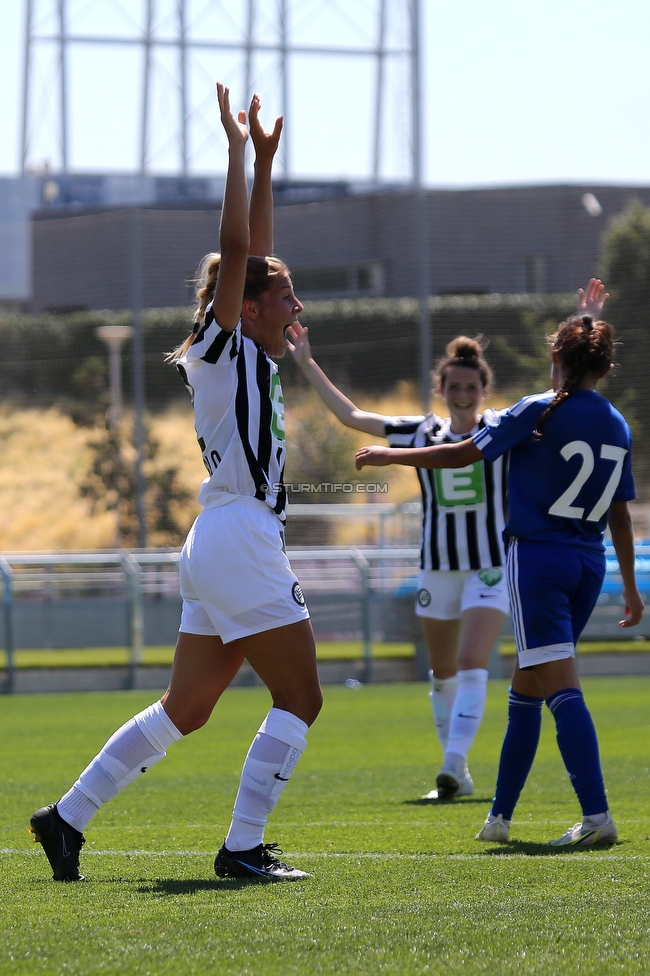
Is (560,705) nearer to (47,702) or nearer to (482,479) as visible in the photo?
(482,479)

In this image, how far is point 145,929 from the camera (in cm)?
305

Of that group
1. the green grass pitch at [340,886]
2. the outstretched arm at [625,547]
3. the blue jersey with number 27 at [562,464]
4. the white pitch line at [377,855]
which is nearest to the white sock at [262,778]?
the green grass pitch at [340,886]

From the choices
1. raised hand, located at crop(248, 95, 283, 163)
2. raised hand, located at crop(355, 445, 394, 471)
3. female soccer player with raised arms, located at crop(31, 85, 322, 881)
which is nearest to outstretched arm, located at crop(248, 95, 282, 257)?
raised hand, located at crop(248, 95, 283, 163)

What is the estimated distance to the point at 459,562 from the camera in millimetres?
6383

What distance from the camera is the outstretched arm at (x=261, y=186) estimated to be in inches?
170

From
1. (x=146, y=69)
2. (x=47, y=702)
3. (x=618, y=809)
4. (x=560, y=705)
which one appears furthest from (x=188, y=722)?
(x=146, y=69)

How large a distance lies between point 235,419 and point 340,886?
4.27ft

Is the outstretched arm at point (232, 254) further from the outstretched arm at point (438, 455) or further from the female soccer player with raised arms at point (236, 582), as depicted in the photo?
the outstretched arm at point (438, 455)

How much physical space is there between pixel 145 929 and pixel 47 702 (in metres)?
10.6

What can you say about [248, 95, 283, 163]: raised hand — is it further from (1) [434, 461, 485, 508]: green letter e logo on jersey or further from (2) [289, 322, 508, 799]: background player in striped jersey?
(1) [434, 461, 485, 508]: green letter e logo on jersey

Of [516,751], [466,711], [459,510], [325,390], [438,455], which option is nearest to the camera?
[438,455]

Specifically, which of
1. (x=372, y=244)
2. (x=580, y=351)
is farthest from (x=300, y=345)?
(x=372, y=244)

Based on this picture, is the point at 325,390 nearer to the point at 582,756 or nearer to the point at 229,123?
the point at 229,123

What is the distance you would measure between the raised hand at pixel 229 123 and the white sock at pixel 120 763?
1.62 metres
